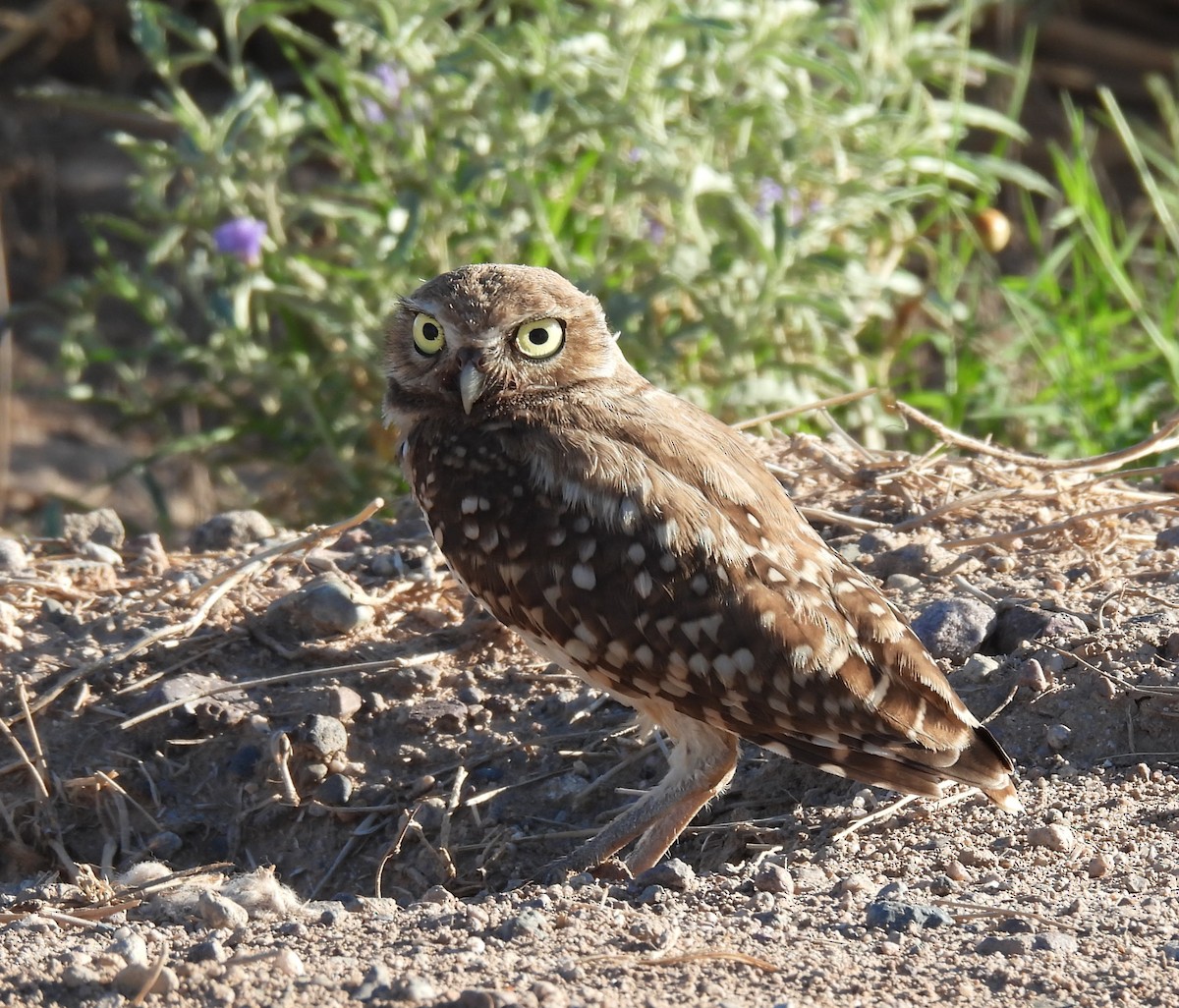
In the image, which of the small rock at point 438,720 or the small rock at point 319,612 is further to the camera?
the small rock at point 319,612

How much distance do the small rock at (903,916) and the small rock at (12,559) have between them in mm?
2811

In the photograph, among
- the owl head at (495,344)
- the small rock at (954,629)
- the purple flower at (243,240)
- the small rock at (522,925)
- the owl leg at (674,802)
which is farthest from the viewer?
the purple flower at (243,240)

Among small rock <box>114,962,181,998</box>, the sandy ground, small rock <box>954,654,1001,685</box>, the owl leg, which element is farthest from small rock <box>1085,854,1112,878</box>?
small rock <box>114,962,181,998</box>

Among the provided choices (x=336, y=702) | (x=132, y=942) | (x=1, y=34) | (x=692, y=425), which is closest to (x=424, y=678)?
(x=336, y=702)

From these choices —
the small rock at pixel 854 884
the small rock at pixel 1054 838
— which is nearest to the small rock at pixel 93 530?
the small rock at pixel 854 884

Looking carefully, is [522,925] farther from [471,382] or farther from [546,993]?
[471,382]

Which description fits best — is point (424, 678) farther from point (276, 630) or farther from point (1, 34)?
point (1, 34)

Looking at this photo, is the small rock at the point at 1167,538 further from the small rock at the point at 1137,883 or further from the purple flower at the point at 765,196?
the purple flower at the point at 765,196

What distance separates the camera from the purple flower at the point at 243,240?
557 centimetres

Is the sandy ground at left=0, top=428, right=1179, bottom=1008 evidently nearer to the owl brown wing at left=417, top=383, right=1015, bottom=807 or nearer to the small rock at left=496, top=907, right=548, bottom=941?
the small rock at left=496, top=907, right=548, bottom=941

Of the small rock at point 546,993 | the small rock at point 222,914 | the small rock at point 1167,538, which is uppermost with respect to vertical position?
the small rock at point 1167,538

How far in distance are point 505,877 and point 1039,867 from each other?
127 centimetres

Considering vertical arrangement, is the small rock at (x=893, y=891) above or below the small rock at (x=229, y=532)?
below

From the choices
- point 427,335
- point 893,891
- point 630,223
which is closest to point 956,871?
point 893,891
